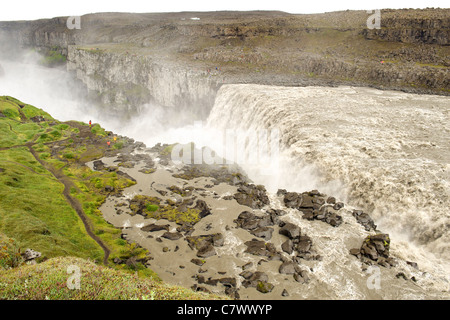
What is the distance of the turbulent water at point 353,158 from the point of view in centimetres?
2017

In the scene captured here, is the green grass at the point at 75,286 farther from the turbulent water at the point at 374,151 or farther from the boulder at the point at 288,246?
the turbulent water at the point at 374,151

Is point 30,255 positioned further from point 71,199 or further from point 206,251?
point 71,199

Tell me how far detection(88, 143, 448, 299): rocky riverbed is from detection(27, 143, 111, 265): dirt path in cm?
202

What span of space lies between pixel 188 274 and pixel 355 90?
150 feet

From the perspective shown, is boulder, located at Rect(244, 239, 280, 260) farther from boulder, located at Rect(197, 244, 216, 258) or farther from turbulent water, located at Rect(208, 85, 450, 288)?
turbulent water, located at Rect(208, 85, 450, 288)

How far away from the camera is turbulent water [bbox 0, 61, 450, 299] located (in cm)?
2017

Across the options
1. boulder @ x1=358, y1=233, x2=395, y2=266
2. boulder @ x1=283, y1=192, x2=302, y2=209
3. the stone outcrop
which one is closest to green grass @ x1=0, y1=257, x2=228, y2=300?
the stone outcrop

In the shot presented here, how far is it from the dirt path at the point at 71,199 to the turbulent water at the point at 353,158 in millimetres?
16170

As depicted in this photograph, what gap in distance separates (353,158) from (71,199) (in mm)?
29810

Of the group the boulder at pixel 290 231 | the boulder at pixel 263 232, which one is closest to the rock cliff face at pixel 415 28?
the boulder at pixel 290 231

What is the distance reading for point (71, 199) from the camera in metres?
32.0

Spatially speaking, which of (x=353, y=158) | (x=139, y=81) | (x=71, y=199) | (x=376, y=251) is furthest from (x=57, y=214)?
(x=139, y=81)
